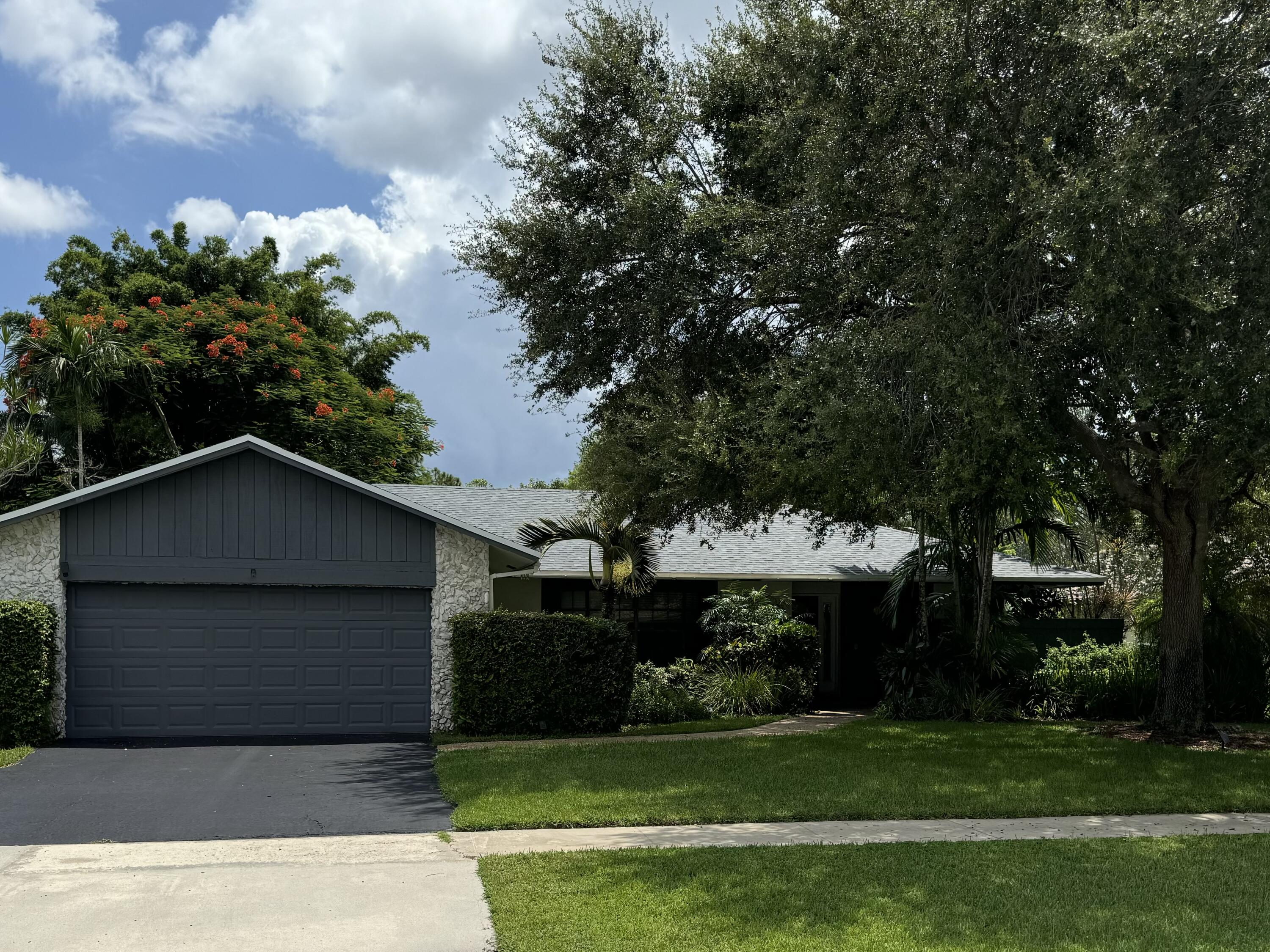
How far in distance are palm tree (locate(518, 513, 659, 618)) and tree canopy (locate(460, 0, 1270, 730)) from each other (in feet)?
6.02

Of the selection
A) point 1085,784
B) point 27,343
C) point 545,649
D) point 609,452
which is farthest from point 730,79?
point 27,343

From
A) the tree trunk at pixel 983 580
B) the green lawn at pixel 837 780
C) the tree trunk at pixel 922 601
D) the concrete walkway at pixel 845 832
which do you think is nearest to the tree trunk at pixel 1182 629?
the green lawn at pixel 837 780

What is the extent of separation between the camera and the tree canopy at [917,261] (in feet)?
33.7

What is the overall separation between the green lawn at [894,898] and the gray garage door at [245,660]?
8.25m

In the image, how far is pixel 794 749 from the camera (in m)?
14.5

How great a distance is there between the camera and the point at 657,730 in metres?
16.8

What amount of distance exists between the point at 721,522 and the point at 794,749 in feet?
15.9

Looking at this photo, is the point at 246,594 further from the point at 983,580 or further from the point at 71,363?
the point at 983,580

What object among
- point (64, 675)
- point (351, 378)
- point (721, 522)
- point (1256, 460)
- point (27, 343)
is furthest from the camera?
point (351, 378)

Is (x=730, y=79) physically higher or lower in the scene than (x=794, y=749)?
higher

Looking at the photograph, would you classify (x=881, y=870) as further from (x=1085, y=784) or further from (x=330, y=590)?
(x=330, y=590)

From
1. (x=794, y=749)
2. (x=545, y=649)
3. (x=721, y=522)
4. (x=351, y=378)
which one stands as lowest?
(x=794, y=749)

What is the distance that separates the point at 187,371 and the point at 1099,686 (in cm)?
2251

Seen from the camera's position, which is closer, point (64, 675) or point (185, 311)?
point (64, 675)
